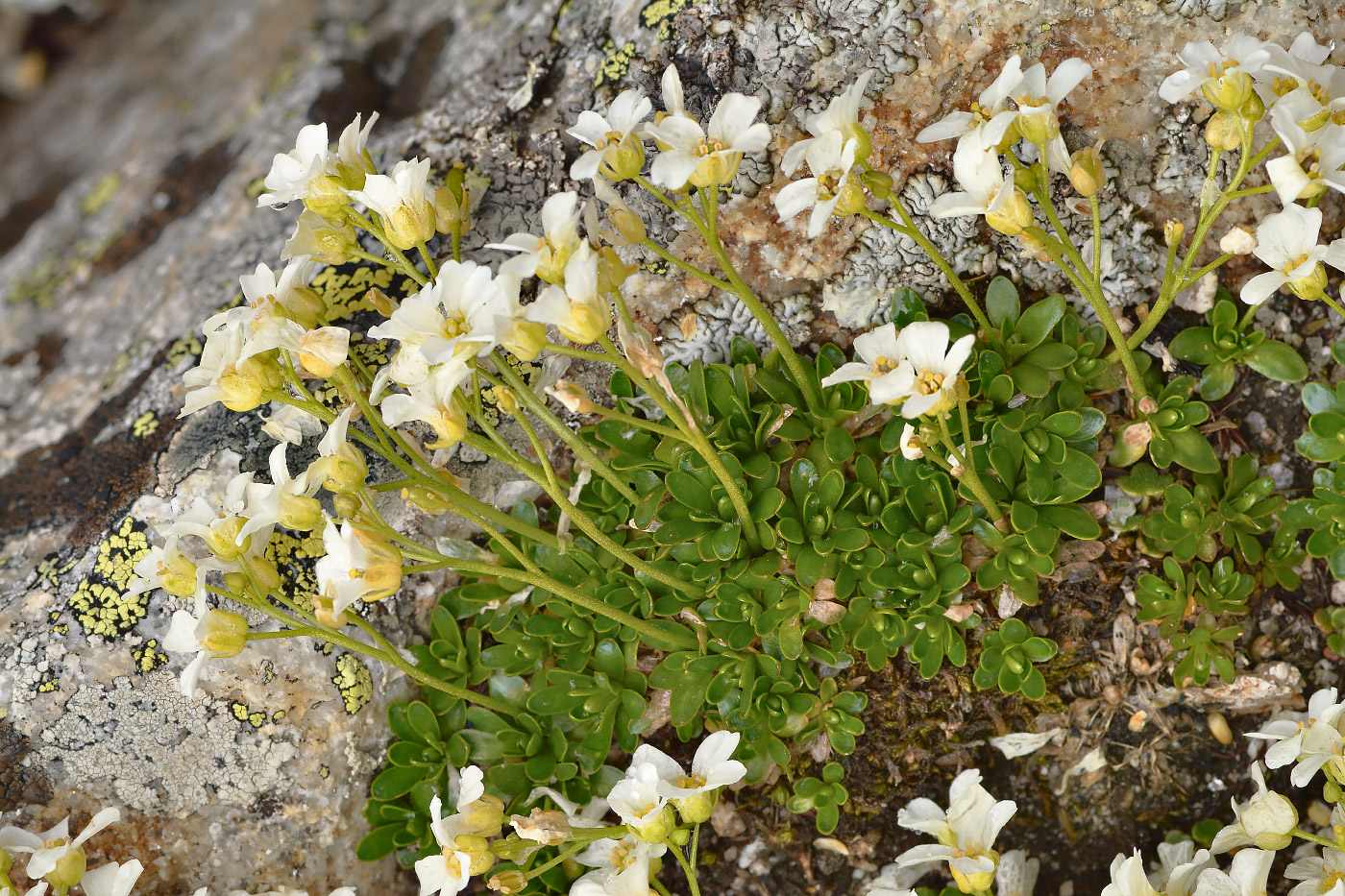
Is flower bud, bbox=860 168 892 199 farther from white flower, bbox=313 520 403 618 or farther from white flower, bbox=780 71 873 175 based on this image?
white flower, bbox=313 520 403 618

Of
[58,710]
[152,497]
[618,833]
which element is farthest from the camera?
[152,497]

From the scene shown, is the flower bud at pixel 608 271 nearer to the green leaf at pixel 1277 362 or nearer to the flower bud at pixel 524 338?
the flower bud at pixel 524 338

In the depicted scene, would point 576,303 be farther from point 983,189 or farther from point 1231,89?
point 1231,89

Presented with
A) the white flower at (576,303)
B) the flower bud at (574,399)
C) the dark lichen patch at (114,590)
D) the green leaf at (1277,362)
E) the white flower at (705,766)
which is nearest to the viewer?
the white flower at (576,303)

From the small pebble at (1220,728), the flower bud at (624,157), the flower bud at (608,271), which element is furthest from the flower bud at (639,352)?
the small pebble at (1220,728)

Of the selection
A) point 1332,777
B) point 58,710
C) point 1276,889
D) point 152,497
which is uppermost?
point 152,497

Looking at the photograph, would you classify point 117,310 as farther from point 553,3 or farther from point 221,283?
point 553,3

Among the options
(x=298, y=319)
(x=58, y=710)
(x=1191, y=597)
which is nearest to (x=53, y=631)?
(x=58, y=710)
